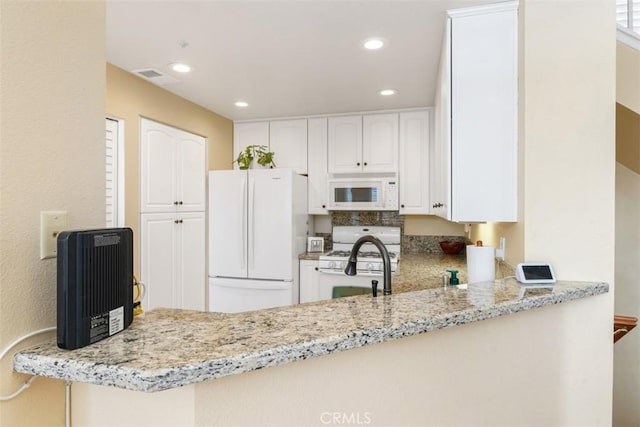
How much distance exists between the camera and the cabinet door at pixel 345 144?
12.7 feet

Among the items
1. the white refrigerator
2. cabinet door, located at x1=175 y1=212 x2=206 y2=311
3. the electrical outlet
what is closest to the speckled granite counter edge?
the electrical outlet

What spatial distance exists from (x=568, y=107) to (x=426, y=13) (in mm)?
850

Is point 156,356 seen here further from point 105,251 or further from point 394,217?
point 394,217

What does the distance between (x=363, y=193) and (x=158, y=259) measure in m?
2.01

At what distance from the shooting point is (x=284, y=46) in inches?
90.4

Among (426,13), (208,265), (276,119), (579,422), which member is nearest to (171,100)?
(276,119)

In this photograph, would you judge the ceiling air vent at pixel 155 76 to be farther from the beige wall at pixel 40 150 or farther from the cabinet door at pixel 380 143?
the beige wall at pixel 40 150

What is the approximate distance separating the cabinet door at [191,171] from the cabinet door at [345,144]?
1318mm

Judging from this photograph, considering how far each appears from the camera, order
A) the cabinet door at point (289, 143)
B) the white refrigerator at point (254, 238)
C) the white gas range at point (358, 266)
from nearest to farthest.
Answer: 1. the white gas range at point (358, 266)
2. the white refrigerator at point (254, 238)
3. the cabinet door at point (289, 143)

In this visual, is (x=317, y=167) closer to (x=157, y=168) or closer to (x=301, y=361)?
(x=157, y=168)

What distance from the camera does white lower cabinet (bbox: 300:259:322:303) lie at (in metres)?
3.62

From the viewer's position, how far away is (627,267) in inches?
101

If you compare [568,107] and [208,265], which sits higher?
[568,107]

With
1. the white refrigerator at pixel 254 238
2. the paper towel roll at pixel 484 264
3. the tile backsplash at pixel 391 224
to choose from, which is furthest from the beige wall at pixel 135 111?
the paper towel roll at pixel 484 264
